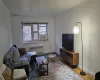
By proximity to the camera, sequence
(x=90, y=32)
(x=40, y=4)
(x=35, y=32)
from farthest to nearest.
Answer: (x=35, y=32), (x=40, y=4), (x=90, y=32)

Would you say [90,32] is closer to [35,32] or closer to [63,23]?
[63,23]

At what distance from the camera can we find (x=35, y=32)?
6.05m

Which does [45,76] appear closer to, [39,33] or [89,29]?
[89,29]

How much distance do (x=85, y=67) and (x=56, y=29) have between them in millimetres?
3194

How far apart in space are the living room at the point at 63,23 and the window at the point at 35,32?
0.21m

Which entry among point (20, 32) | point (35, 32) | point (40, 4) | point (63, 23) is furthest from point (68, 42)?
point (20, 32)

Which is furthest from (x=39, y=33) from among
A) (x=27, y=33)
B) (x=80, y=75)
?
(x=80, y=75)

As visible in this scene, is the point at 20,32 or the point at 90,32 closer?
the point at 90,32

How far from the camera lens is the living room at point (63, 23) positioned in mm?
2980

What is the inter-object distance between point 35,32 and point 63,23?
1.93 metres

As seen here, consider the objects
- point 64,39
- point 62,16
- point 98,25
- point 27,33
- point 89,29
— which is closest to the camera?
point 98,25

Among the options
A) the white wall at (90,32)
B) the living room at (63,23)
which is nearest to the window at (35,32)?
the living room at (63,23)

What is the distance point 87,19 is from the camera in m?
3.28

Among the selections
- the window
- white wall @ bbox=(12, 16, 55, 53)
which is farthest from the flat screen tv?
the window
